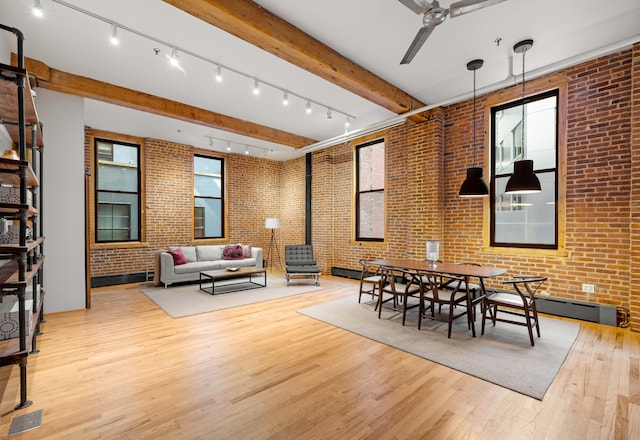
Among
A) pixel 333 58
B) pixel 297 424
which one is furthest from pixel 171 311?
pixel 333 58

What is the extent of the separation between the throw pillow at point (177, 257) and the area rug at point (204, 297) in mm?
508

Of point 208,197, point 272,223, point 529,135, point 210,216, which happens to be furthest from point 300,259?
point 529,135

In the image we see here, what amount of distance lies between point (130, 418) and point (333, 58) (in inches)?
158

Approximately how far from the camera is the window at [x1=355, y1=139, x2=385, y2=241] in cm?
673

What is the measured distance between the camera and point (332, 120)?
6.08 m

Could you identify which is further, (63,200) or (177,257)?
(177,257)

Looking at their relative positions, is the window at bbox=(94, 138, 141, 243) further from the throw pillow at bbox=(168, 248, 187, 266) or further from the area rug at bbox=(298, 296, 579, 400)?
the area rug at bbox=(298, 296, 579, 400)

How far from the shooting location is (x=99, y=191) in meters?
6.53

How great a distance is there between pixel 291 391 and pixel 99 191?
6562mm

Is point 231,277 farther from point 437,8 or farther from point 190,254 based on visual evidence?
point 437,8

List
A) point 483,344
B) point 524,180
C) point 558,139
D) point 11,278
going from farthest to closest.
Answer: point 558,139, point 524,180, point 483,344, point 11,278

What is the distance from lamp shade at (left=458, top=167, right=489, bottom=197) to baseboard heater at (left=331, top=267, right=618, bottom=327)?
1.87 m

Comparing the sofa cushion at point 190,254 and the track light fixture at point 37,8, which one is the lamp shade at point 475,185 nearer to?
the track light fixture at point 37,8

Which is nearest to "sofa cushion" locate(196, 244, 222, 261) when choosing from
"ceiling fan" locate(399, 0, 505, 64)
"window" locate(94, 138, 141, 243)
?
"window" locate(94, 138, 141, 243)
